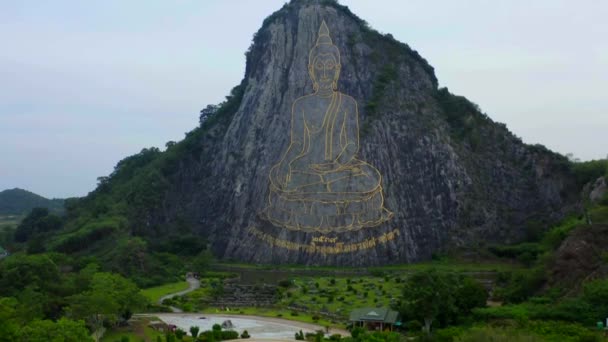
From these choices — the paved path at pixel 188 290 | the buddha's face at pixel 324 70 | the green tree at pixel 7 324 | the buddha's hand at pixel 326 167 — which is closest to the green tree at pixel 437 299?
the paved path at pixel 188 290

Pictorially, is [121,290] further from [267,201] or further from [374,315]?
[267,201]

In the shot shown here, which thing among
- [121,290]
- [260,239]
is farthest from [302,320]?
[260,239]

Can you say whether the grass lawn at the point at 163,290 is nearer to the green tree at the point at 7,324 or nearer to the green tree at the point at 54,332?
the green tree at the point at 7,324

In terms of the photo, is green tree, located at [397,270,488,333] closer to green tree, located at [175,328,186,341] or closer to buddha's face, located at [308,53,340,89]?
green tree, located at [175,328,186,341]

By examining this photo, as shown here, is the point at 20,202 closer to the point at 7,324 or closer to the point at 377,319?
the point at 377,319

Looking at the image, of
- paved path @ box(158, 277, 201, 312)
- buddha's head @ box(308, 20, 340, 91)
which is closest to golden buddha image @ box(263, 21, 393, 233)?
buddha's head @ box(308, 20, 340, 91)
